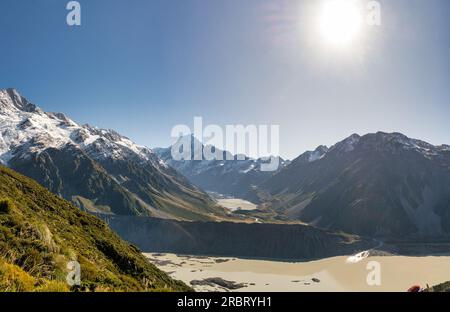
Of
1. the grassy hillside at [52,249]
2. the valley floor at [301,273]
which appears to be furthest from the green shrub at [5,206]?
the valley floor at [301,273]

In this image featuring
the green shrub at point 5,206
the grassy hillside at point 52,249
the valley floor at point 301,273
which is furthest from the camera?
the valley floor at point 301,273

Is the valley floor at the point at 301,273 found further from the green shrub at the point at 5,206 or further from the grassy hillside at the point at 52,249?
the green shrub at the point at 5,206

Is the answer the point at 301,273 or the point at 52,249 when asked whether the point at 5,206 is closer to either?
the point at 52,249

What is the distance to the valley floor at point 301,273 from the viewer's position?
419 feet

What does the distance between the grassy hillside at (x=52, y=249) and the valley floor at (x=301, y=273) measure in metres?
87.6

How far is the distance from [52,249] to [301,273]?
144 meters

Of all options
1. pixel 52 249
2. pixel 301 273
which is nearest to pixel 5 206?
pixel 52 249

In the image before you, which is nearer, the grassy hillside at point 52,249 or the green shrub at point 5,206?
the grassy hillside at point 52,249

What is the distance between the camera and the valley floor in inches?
5027

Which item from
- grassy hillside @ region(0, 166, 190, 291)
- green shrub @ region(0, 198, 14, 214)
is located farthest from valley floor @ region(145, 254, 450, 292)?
green shrub @ region(0, 198, 14, 214)

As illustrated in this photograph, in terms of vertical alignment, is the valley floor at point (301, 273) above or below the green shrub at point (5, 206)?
below

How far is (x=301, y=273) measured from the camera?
5955 inches
